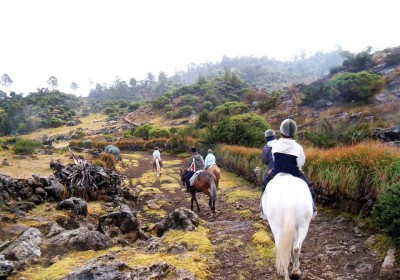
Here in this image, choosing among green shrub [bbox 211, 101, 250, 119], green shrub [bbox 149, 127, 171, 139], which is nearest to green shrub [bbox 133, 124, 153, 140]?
green shrub [bbox 149, 127, 171, 139]

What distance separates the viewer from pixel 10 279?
443 centimetres

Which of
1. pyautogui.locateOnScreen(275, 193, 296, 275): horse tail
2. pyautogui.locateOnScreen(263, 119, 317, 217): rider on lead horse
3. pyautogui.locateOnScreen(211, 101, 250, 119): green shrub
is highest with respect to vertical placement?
pyautogui.locateOnScreen(211, 101, 250, 119): green shrub

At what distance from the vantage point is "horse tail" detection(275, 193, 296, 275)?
12.5ft

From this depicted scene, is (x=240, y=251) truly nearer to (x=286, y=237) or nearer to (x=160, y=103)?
(x=286, y=237)

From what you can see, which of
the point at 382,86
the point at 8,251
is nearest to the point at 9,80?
the point at 382,86

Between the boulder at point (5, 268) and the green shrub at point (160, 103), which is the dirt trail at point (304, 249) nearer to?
the boulder at point (5, 268)

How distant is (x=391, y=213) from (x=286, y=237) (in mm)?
1958

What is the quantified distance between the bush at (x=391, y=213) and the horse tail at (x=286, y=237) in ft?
5.76

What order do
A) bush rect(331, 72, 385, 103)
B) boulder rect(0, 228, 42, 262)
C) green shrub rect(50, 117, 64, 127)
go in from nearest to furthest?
boulder rect(0, 228, 42, 262) → bush rect(331, 72, 385, 103) → green shrub rect(50, 117, 64, 127)

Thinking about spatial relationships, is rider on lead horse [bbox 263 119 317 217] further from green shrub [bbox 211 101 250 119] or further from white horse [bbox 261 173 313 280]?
green shrub [bbox 211 101 250 119]

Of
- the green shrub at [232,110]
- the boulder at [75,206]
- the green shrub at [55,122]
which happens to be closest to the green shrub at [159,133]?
the green shrub at [232,110]

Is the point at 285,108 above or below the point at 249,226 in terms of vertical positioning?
above

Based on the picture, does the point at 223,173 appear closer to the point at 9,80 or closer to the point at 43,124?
the point at 43,124

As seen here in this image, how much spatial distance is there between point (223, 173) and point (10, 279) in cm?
1227
